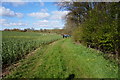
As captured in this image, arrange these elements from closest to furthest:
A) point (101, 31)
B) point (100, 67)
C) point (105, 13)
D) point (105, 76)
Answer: point (105, 76) < point (100, 67) < point (105, 13) < point (101, 31)

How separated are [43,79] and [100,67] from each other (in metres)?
2.69

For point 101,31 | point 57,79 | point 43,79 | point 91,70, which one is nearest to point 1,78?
point 43,79

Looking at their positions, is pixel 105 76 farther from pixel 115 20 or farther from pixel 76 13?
pixel 76 13

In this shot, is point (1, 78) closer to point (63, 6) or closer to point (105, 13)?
point (105, 13)

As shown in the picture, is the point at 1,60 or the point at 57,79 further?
the point at 1,60

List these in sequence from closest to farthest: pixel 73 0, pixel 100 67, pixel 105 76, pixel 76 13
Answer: pixel 105 76, pixel 100 67, pixel 73 0, pixel 76 13

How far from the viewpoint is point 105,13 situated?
21.9 feet

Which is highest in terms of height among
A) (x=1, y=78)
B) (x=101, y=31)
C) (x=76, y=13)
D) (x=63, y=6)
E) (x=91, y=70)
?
(x=63, y=6)

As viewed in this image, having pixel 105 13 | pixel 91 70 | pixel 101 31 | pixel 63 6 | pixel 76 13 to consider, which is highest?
pixel 63 6

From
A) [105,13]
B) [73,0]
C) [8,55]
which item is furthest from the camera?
[73,0]

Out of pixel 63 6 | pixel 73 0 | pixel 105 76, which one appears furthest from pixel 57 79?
pixel 63 6

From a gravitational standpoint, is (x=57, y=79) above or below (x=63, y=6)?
below

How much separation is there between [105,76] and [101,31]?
11.2 feet

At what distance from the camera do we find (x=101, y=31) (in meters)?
7.11
